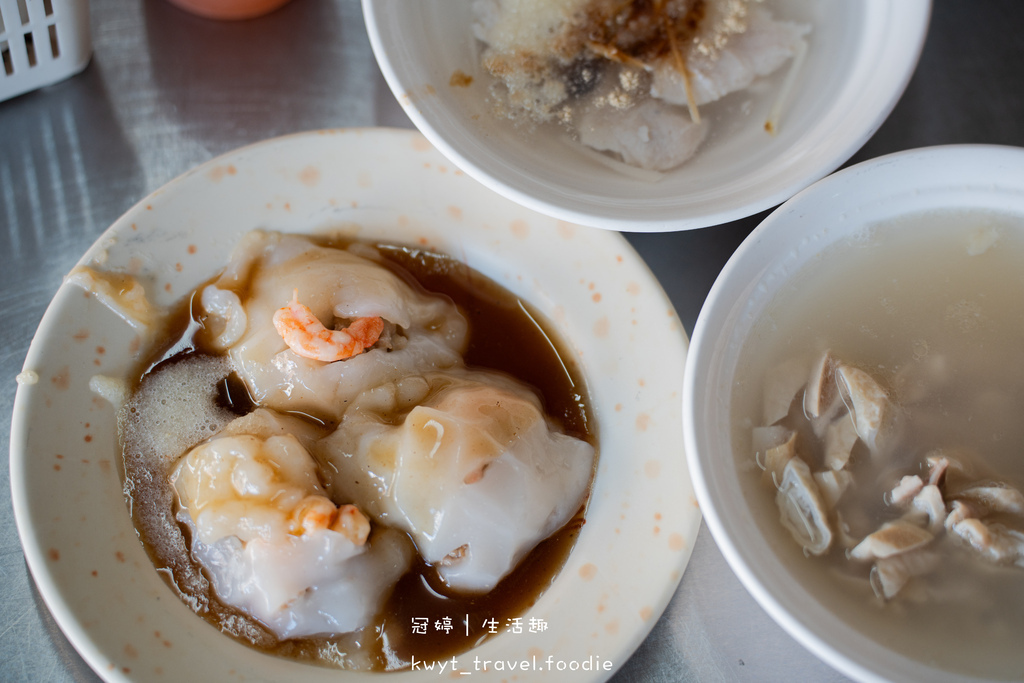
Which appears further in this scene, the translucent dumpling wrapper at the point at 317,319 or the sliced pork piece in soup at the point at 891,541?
the translucent dumpling wrapper at the point at 317,319

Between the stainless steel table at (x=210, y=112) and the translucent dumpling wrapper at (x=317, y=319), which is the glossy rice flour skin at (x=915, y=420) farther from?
the translucent dumpling wrapper at (x=317, y=319)

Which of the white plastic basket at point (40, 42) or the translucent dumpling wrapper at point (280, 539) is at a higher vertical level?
the white plastic basket at point (40, 42)

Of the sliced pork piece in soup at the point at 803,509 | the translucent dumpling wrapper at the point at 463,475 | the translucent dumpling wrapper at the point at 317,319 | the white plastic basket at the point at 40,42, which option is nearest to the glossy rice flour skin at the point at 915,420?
the sliced pork piece in soup at the point at 803,509

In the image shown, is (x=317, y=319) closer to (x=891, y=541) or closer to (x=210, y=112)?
(x=210, y=112)

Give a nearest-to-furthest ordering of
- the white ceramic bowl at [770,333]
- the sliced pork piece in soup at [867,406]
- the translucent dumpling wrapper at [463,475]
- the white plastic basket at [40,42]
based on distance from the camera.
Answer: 1. the white ceramic bowl at [770,333]
2. the sliced pork piece in soup at [867,406]
3. the translucent dumpling wrapper at [463,475]
4. the white plastic basket at [40,42]

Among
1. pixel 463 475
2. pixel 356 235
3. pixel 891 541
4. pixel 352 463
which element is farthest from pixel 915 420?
pixel 356 235

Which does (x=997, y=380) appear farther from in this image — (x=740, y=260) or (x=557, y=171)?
(x=557, y=171)
